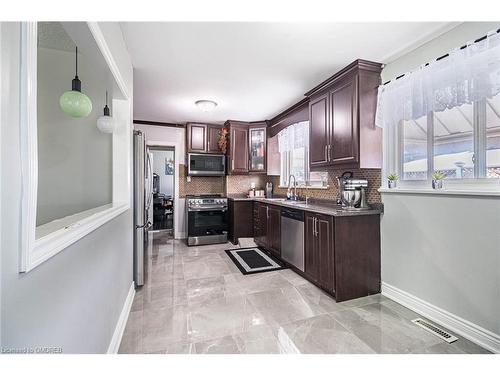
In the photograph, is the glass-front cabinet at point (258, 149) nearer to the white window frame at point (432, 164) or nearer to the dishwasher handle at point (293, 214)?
the dishwasher handle at point (293, 214)

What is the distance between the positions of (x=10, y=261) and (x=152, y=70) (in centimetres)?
260

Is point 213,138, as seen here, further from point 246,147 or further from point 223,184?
point 223,184

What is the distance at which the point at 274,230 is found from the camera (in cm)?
361

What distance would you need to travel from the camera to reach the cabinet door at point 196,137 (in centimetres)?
473

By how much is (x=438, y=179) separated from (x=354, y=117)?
38.1 inches

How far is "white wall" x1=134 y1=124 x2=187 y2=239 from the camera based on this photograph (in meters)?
4.85

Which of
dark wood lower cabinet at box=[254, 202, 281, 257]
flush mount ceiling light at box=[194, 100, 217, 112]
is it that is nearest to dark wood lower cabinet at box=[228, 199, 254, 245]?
dark wood lower cabinet at box=[254, 202, 281, 257]

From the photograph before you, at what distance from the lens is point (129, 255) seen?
93.1 inches

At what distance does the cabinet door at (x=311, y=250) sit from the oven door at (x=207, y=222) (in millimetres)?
2168

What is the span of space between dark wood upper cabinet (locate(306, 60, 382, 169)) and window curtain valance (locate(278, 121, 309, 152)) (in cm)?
89

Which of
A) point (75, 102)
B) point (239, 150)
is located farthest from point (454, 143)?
point (239, 150)

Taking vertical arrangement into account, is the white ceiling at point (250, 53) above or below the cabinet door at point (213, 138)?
above

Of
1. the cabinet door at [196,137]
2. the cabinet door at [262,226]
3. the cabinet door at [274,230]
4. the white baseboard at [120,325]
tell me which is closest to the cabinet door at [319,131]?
the cabinet door at [274,230]
